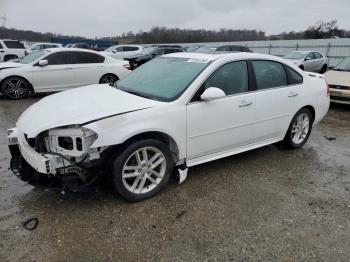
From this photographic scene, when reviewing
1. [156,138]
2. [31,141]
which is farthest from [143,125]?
[31,141]

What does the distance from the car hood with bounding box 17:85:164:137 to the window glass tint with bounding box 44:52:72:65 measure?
6242 millimetres

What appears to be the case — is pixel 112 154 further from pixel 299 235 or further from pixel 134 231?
pixel 299 235

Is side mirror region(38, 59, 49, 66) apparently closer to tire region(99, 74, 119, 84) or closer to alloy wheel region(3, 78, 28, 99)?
alloy wheel region(3, 78, 28, 99)

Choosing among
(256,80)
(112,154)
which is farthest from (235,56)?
(112,154)

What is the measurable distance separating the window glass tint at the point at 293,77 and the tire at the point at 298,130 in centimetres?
48

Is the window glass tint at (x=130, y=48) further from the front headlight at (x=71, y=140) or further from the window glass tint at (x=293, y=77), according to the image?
the front headlight at (x=71, y=140)

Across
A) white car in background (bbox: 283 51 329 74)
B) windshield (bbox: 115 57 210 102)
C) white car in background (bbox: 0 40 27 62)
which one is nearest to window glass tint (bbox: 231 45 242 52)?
white car in background (bbox: 283 51 329 74)

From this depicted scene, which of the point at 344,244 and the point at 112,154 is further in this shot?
the point at 112,154

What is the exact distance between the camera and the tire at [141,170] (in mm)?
3438

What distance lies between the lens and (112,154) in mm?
3443

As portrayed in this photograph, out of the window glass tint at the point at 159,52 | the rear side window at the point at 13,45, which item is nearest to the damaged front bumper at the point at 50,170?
the window glass tint at the point at 159,52

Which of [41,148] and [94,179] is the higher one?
[41,148]

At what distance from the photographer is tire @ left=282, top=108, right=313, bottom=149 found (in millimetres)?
5289

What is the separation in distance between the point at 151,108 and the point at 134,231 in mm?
1299
